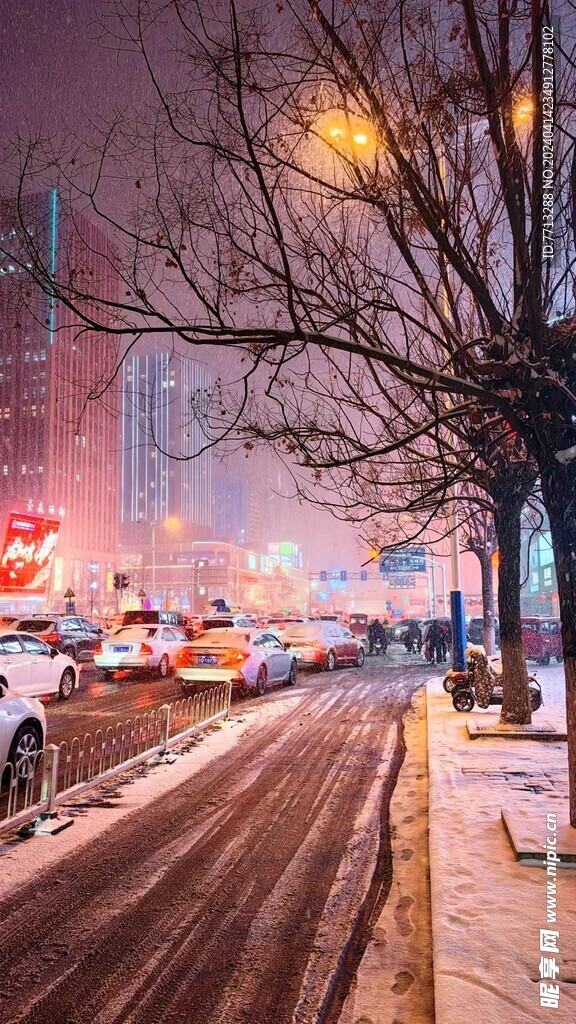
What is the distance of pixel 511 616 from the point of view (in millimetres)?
11109

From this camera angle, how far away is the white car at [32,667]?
12711mm

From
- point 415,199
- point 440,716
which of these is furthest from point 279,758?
point 415,199

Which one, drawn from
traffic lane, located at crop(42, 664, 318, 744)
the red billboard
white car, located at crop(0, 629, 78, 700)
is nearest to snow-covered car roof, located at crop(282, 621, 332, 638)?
traffic lane, located at crop(42, 664, 318, 744)

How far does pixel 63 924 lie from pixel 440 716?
30.6 feet

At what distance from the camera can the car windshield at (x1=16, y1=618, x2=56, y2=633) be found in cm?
2298

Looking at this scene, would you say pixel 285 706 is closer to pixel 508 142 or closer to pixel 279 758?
pixel 279 758

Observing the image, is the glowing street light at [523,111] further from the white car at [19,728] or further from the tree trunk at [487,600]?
the tree trunk at [487,600]

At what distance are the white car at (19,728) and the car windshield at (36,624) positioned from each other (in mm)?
16193

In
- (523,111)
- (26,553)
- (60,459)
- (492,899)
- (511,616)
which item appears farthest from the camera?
(60,459)

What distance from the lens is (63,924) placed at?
440 centimetres

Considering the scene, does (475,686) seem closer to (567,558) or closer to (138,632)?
(567,558)

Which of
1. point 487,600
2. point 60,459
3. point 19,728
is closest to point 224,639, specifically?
point 19,728

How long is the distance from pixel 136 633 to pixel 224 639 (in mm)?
5791

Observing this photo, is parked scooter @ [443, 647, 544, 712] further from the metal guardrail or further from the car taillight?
the car taillight
